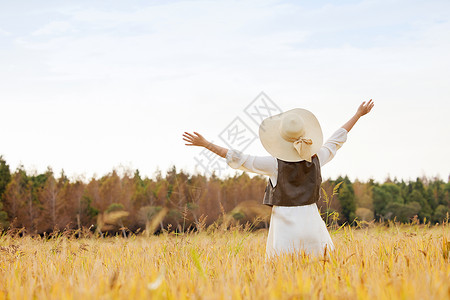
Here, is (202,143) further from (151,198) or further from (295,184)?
(151,198)

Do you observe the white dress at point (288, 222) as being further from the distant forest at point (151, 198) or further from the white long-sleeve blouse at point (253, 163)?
the distant forest at point (151, 198)

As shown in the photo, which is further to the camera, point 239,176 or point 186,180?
point 239,176

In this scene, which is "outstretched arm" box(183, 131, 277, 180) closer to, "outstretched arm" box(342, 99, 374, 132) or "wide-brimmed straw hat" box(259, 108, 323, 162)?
"wide-brimmed straw hat" box(259, 108, 323, 162)

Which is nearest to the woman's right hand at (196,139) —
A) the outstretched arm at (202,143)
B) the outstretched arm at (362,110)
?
the outstretched arm at (202,143)

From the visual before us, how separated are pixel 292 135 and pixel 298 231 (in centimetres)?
81

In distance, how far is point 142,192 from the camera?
52.3ft

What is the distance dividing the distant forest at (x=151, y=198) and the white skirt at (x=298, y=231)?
8.30 m

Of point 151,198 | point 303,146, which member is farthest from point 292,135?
point 151,198

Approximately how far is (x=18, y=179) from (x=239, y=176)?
8.42 m

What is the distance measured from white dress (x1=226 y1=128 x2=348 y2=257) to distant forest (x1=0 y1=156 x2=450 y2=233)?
27.3 ft

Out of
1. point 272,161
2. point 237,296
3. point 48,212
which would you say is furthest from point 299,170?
point 48,212

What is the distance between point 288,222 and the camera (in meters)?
3.78

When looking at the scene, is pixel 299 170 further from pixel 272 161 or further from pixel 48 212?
pixel 48 212

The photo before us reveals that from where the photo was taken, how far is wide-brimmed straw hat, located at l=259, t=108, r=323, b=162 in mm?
3701
